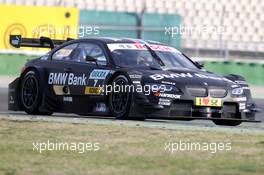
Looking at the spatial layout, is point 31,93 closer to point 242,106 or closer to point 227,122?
point 227,122

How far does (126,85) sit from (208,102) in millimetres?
1110

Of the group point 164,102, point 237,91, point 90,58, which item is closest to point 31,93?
point 90,58

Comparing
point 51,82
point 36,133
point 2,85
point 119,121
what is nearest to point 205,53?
point 2,85

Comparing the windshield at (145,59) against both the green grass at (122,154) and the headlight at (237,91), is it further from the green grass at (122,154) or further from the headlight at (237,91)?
the green grass at (122,154)

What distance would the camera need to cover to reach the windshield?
12008 mm

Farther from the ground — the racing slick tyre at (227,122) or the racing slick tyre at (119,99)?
the racing slick tyre at (119,99)

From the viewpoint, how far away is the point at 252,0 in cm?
2638

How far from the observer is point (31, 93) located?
41.8 feet

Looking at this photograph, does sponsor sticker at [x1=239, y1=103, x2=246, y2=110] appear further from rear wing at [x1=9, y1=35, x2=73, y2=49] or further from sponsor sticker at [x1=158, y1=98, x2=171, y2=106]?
rear wing at [x1=9, y1=35, x2=73, y2=49]

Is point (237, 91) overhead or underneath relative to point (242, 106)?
overhead

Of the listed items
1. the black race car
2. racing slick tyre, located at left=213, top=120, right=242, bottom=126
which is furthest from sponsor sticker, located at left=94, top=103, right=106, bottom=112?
racing slick tyre, located at left=213, top=120, right=242, bottom=126

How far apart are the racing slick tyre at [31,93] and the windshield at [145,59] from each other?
1334 millimetres

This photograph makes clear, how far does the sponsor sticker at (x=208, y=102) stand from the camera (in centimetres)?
1120

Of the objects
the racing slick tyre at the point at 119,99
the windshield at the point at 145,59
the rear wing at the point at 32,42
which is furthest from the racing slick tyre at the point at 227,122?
the rear wing at the point at 32,42
